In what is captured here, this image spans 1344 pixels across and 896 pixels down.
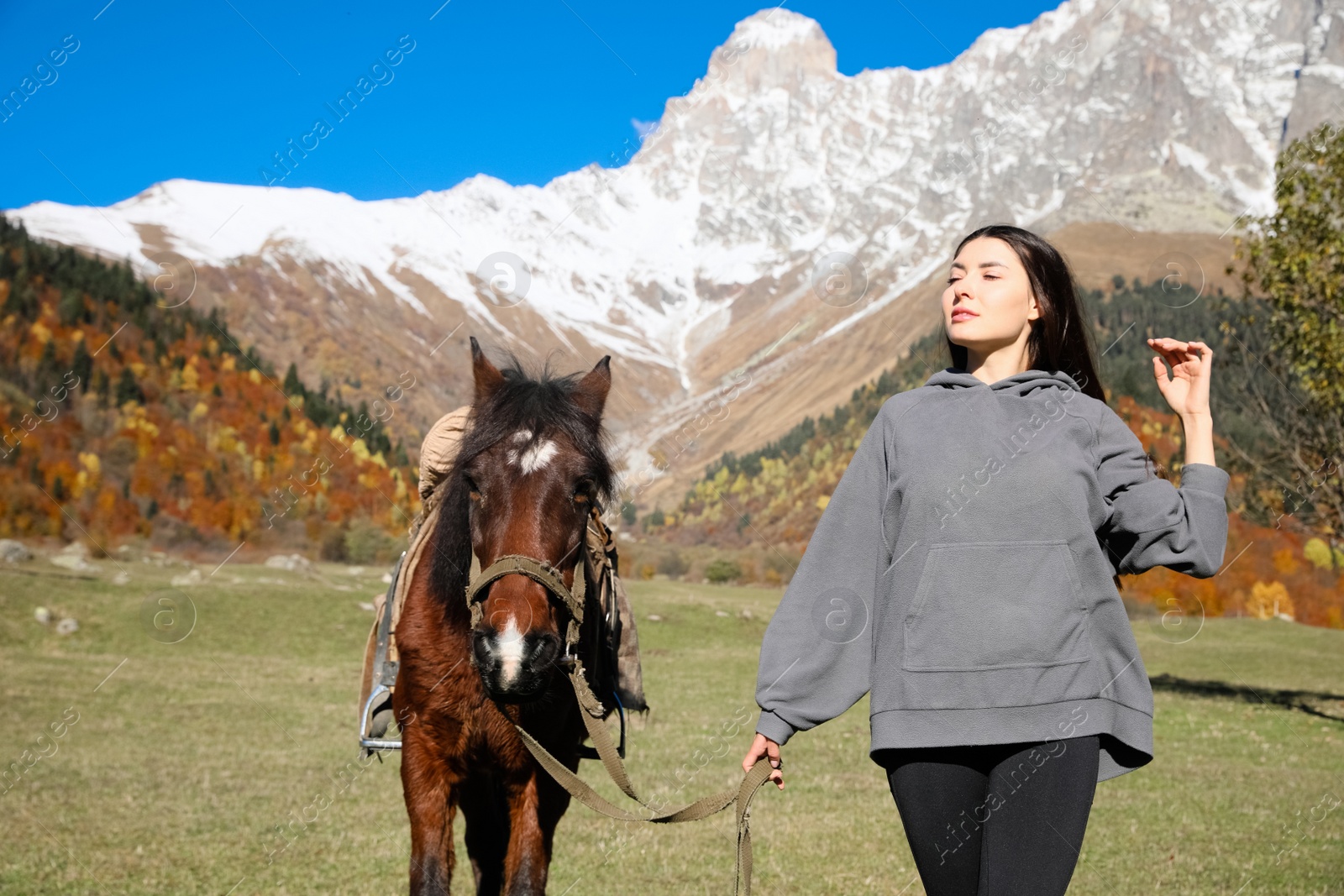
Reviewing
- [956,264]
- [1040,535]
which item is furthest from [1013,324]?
[1040,535]

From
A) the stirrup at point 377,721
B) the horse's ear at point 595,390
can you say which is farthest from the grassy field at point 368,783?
the horse's ear at point 595,390

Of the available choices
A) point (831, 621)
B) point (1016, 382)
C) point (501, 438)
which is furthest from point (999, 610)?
point (501, 438)

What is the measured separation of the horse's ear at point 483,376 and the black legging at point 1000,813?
2726 mm

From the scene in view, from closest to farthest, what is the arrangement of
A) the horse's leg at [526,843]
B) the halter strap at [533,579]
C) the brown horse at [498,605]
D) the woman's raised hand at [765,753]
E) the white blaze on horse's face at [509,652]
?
the woman's raised hand at [765,753] → the white blaze on horse's face at [509,652] → the halter strap at [533,579] → the brown horse at [498,605] → the horse's leg at [526,843]

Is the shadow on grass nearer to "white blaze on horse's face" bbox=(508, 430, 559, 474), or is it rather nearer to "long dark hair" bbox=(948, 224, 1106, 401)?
"long dark hair" bbox=(948, 224, 1106, 401)

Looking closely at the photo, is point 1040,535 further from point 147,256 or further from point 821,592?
point 147,256

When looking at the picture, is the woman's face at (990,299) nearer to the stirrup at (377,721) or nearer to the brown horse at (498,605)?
the brown horse at (498,605)

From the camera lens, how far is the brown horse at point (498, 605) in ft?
13.1

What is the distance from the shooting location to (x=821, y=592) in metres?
2.73

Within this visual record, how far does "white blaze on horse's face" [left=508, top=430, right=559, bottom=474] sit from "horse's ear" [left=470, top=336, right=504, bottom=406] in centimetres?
52

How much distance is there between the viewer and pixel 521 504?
3.98m

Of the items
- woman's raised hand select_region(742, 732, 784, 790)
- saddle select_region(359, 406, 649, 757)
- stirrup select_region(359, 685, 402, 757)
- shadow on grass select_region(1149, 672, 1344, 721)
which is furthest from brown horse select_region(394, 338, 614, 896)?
shadow on grass select_region(1149, 672, 1344, 721)

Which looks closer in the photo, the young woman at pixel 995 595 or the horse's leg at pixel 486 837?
the young woman at pixel 995 595

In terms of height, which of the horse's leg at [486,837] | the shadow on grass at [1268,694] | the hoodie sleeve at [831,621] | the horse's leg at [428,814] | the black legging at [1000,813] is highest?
the hoodie sleeve at [831,621]
